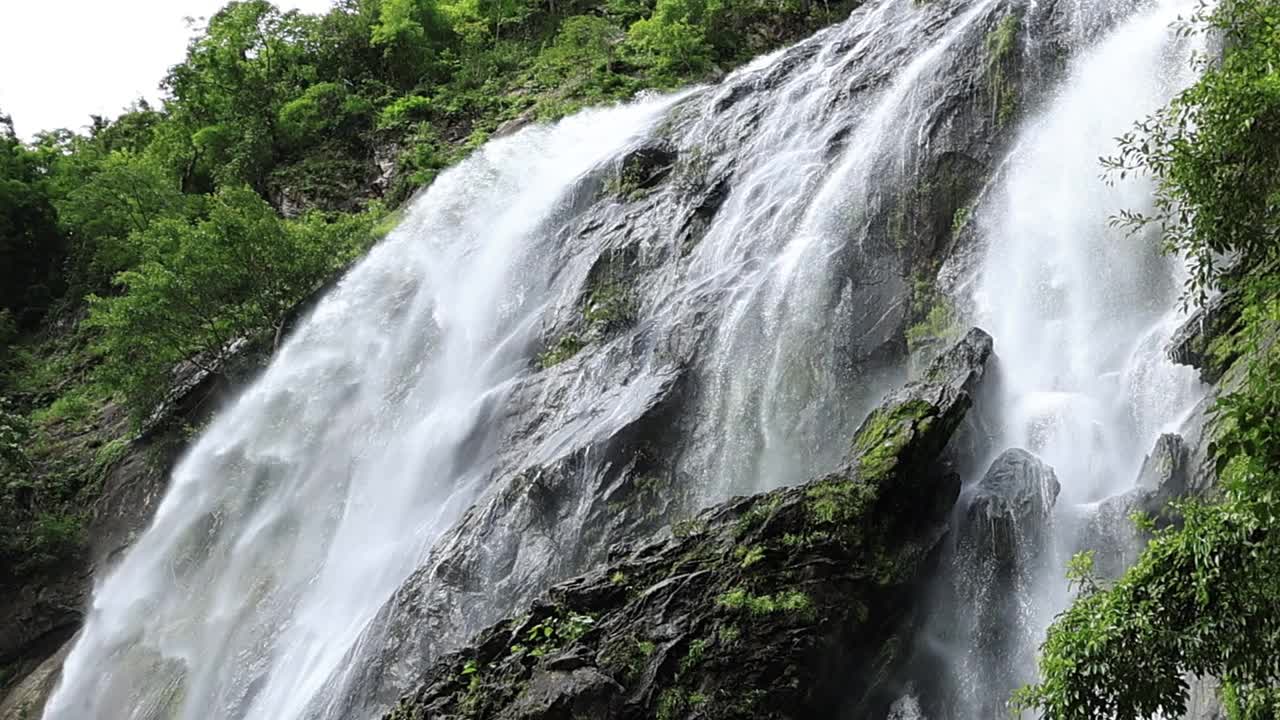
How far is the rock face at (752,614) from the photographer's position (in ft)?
22.7

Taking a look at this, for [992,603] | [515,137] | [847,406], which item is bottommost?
[992,603]

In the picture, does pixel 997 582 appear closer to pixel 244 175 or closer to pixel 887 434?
pixel 887 434

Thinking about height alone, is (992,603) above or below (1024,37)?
below

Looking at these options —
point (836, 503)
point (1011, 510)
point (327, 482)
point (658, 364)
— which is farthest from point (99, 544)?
point (1011, 510)

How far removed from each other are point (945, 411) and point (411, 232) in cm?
1448

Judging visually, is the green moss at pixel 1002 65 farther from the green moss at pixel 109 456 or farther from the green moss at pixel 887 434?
the green moss at pixel 109 456

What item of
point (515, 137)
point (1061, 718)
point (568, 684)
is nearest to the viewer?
point (1061, 718)

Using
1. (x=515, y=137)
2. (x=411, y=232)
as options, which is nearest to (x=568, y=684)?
(x=411, y=232)

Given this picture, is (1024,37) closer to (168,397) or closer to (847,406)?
(847,406)

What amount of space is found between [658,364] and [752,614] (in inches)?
201

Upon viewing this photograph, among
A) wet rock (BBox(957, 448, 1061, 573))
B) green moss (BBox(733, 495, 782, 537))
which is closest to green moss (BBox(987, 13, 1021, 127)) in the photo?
wet rock (BBox(957, 448, 1061, 573))

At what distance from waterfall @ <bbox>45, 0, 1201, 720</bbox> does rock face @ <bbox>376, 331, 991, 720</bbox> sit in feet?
3.44

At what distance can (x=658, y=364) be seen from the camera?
38.5 feet

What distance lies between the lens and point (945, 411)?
8328 mm
